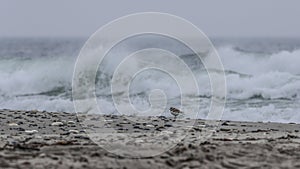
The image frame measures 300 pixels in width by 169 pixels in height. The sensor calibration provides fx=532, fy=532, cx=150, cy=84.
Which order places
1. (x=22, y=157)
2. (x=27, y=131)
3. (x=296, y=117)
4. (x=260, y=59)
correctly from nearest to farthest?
(x=22, y=157), (x=27, y=131), (x=296, y=117), (x=260, y=59)

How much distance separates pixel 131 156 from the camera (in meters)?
4.59

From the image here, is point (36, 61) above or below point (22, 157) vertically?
above

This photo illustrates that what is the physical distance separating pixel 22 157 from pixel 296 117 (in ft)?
23.4

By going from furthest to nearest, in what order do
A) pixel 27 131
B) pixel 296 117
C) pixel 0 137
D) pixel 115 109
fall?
pixel 115 109 → pixel 296 117 → pixel 27 131 → pixel 0 137

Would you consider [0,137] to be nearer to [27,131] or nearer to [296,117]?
[27,131]

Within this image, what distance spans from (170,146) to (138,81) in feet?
32.0

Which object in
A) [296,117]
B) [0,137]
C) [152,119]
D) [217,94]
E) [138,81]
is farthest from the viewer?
[138,81]

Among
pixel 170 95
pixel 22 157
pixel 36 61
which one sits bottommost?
pixel 22 157

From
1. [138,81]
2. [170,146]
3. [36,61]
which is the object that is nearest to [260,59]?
[138,81]

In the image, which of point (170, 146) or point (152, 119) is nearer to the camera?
point (170, 146)

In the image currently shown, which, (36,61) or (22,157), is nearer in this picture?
(22,157)

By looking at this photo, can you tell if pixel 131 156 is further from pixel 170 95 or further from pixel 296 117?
pixel 170 95

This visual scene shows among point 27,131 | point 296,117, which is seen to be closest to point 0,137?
point 27,131

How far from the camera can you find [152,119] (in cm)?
927
